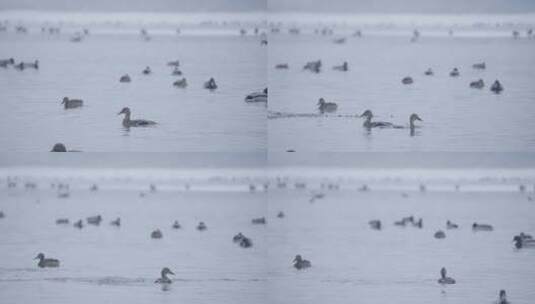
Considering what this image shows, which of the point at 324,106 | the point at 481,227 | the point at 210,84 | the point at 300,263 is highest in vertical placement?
the point at 210,84

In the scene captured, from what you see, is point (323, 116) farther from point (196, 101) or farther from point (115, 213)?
point (115, 213)

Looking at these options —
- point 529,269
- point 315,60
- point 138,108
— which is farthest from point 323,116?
point 529,269

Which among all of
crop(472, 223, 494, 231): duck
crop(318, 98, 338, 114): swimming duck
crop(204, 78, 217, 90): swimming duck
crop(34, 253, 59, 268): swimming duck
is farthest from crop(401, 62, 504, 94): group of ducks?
crop(34, 253, 59, 268): swimming duck

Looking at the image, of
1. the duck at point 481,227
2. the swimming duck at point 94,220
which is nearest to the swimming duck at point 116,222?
the swimming duck at point 94,220

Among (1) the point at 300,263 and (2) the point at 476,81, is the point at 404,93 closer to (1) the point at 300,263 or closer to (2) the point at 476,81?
(2) the point at 476,81

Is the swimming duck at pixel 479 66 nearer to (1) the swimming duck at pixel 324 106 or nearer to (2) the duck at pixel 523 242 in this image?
(1) the swimming duck at pixel 324 106

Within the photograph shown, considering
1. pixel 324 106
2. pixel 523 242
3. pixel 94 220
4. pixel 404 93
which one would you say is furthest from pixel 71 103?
pixel 523 242
